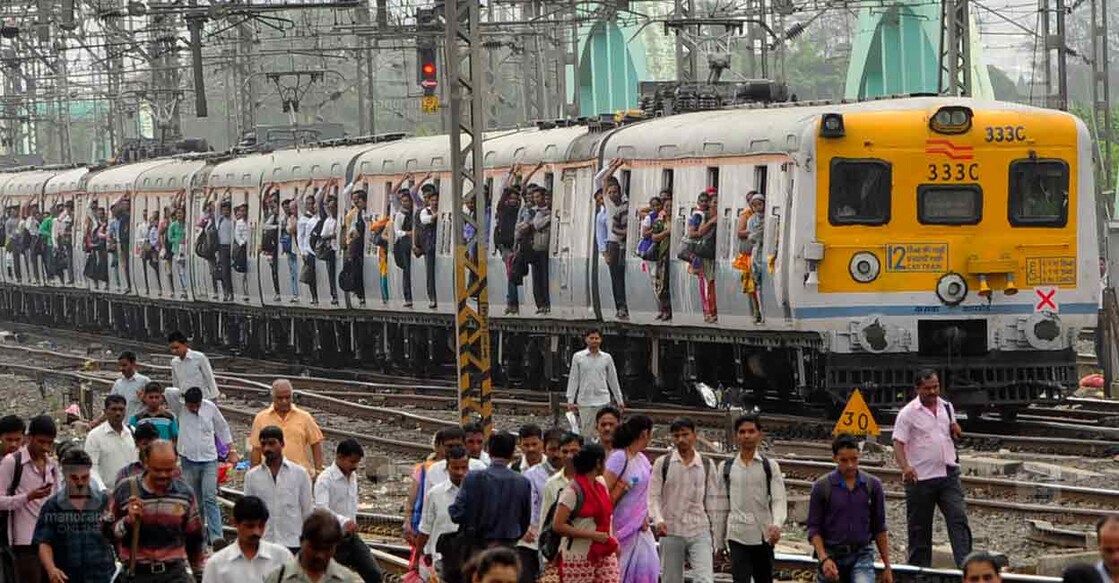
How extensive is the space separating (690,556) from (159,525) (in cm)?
296

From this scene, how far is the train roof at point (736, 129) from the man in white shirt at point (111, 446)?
8.95 meters

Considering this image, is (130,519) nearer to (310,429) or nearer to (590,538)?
(590,538)

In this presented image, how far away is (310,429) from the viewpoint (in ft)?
46.7

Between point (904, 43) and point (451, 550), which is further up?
point (904, 43)

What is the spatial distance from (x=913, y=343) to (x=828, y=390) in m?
0.84

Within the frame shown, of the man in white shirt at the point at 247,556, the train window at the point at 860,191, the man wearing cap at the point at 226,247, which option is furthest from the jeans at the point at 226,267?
the man in white shirt at the point at 247,556

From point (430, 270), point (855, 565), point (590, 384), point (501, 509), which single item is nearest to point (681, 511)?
point (855, 565)

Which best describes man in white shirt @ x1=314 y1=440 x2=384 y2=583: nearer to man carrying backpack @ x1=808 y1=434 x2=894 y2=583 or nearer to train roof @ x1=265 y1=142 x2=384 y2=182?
man carrying backpack @ x1=808 y1=434 x2=894 y2=583

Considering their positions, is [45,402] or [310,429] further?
[45,402]

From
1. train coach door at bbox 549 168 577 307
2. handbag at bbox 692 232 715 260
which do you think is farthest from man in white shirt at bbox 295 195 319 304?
handbag at bbox 692 232 715 260

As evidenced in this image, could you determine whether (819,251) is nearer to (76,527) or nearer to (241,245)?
(76,527)

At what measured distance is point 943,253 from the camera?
21.9 m

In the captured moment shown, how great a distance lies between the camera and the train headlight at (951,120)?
71.0 ft

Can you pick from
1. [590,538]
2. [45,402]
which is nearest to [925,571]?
[590,538]
